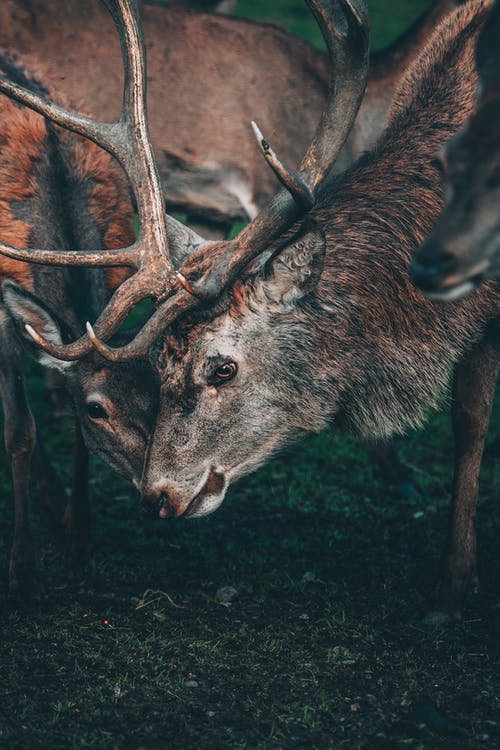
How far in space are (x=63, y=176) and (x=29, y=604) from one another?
6.21 feet

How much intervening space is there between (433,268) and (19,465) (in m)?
1.92

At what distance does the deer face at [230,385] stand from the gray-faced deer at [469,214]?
Answer: 44 cm

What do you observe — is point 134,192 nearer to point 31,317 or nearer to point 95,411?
point 31,317

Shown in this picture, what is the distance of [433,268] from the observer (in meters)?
3.49

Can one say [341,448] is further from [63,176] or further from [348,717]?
[348,717]

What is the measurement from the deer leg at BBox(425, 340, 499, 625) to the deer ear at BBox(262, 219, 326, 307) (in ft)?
2.48

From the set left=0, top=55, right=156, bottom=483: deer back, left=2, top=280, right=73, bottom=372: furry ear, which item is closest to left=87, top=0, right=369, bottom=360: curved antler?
left=0, top=55, right=156, bottom=483: deer back

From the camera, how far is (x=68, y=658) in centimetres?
365

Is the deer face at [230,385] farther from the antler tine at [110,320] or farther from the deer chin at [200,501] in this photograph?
the antler tine at [110,320]

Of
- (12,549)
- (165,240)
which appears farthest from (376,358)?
(12,549)

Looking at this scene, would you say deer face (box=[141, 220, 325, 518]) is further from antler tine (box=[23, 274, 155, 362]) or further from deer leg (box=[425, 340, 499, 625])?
deer leg (box=[425, 340, 499, 625])

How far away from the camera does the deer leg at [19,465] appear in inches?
161

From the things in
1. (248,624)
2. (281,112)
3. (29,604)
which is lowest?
(29,604)

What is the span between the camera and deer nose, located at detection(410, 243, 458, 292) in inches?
137
